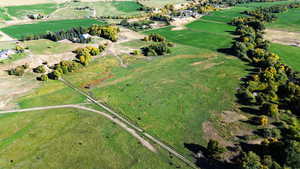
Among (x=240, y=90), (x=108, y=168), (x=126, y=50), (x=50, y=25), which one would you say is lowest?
(x=108, y=168)

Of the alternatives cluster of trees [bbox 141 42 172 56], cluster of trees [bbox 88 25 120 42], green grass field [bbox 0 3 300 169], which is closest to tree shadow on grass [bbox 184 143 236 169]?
green grass field [bbox 0 3 300 169]

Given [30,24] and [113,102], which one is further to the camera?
[30,24]

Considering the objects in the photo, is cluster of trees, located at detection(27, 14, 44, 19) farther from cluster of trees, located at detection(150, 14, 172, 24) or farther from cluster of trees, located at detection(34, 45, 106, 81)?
cluster of trees, located at detection(150, 14, 172, 24)

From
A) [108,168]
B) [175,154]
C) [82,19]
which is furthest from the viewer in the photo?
[82,19]

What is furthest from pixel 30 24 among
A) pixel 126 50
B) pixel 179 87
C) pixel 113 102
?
pixel 179 87

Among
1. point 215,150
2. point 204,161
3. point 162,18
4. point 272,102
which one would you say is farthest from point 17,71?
point 162,18

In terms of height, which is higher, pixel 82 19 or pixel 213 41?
pixel 82 19

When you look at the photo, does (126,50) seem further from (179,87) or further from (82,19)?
(82,19)

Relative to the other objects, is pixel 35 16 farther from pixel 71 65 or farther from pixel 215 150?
pixel 215 150
